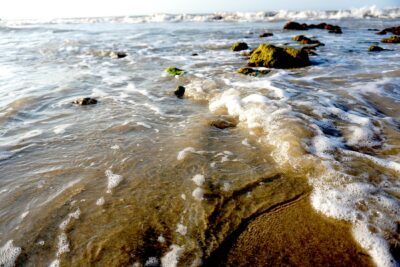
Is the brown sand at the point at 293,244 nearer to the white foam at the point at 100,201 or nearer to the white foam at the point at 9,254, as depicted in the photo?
the white foam at the point at 100,201

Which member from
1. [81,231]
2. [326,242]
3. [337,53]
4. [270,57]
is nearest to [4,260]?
[81,231]

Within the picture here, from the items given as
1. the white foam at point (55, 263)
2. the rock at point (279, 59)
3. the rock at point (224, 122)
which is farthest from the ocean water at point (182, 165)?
the rock at point (279, 59)

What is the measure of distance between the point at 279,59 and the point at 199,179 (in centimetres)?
665

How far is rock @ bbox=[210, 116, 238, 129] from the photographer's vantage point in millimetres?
4594

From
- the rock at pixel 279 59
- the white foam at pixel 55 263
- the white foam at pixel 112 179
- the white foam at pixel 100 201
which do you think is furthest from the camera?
the rock at pixel 279 59

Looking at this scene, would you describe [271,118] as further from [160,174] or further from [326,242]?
[326,242]

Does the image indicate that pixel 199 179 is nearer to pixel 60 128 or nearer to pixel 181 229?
pixel 181 229

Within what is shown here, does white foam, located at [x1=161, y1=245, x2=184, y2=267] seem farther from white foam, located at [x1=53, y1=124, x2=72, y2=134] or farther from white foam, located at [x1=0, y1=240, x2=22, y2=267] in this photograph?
white foam, located at [x1=53, y1=124, x2=72, y2=134]

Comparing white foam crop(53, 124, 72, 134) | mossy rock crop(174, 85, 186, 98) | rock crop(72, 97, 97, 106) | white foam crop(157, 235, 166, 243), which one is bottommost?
mossy rock crop(174, 85, 186, 98)

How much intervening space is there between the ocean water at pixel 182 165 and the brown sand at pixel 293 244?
0.30 feet

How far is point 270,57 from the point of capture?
895 centimetres

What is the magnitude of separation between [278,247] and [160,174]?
4.69 ft

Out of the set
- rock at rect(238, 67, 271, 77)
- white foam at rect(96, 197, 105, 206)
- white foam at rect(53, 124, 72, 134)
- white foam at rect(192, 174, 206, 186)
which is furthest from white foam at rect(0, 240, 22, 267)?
rock at rect(238, 67, 271, 77)

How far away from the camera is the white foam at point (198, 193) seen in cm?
290
